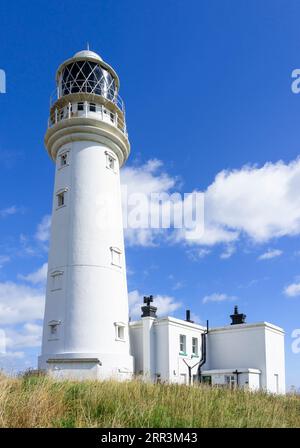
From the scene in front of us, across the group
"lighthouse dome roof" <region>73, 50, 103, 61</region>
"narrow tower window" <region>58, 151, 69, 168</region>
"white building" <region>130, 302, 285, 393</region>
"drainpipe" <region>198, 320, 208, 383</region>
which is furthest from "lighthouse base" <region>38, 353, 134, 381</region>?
"lighthouse dome roof" <region>73, 50, 103, 61</region>

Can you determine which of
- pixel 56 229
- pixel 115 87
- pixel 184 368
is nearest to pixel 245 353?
pixel 184 368

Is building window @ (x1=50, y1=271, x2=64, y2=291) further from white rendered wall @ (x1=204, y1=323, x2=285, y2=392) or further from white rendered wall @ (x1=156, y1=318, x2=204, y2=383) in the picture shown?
white rendered wall @ (x1=204, y1=323, x2=285, y2=392)

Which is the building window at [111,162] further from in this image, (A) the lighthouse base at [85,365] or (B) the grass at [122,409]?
(B) the grass at [122,409]

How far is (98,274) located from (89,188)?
4.22 metres

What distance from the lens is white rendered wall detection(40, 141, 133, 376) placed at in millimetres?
19016

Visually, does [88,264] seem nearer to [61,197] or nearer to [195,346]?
[61,197]

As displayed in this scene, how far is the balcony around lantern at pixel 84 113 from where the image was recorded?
2211 centimetres

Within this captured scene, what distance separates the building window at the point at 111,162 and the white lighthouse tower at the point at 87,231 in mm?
52

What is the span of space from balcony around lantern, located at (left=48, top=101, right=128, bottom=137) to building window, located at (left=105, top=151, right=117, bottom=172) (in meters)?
1.57

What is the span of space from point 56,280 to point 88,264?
171 cm

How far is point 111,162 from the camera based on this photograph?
22844 millimetres

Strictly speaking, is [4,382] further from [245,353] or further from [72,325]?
[245,353]

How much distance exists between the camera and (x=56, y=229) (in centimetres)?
2111

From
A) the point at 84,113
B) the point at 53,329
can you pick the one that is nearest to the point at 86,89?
the point at 84,113
